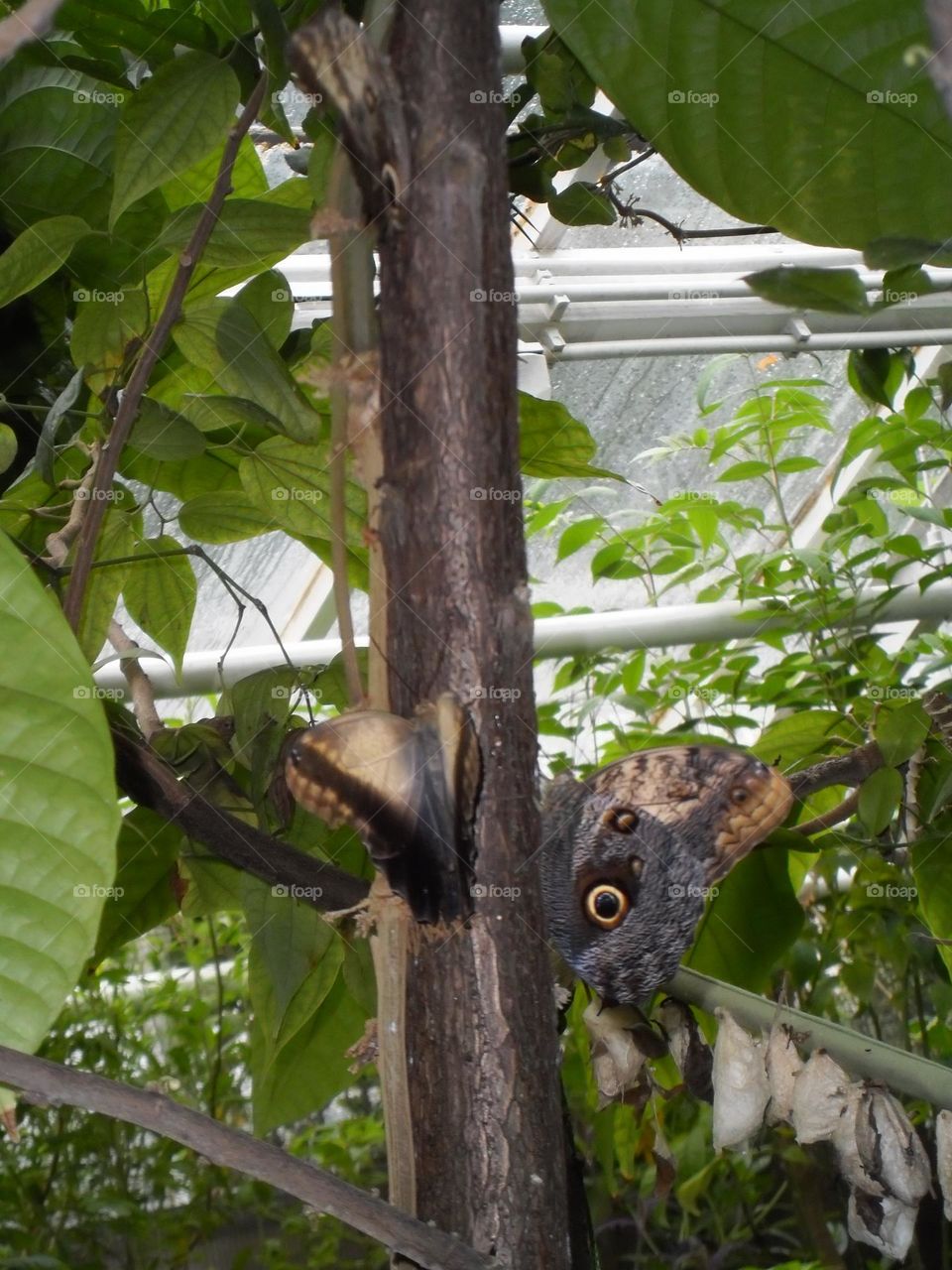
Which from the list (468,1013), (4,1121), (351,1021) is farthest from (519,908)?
(351,1021)

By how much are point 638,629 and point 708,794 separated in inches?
51.6

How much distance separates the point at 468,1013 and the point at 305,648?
1196mm

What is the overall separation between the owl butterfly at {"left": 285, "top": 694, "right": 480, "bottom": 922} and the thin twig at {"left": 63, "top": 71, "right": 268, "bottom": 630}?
0.15 m

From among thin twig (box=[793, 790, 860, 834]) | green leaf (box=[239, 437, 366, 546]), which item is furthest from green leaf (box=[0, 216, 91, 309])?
thin twig (box=[793, 790, 860, 834])

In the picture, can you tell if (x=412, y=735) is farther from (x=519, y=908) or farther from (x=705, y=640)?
(x=705, y=640)

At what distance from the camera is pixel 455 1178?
263 mm

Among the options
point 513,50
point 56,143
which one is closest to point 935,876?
point 56,143

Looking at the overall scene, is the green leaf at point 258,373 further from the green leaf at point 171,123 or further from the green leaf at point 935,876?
the green leaf at point 935,876

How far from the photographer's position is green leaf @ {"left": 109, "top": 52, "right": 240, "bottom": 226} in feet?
1.24

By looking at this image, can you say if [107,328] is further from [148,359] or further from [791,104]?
[791,104]

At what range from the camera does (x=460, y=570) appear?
0.27 m

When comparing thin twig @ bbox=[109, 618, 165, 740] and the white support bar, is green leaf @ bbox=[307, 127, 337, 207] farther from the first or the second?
the white support bar

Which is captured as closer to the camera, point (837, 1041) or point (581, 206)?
point (837, 1041)

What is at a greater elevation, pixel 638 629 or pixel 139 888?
pixel 638 629
